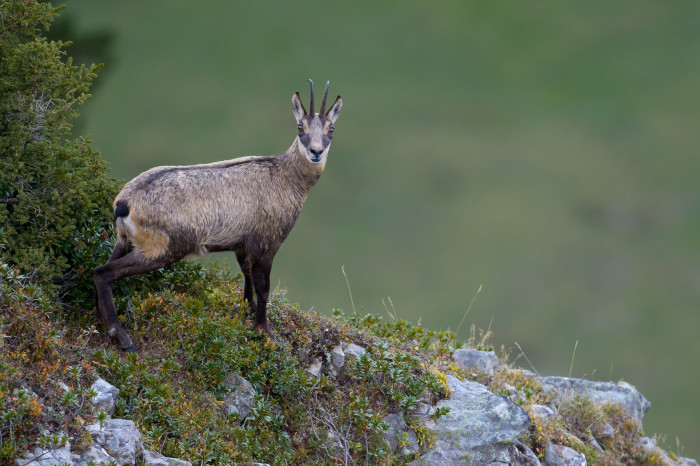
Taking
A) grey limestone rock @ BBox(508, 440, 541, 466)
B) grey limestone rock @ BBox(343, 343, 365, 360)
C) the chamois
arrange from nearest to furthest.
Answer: the chamois → grey limestone rock @ BBox(508, 440, 541, 466) → grey limestone rock @ BBox(343, 343, 365, 360)

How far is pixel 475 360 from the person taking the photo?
11133mm

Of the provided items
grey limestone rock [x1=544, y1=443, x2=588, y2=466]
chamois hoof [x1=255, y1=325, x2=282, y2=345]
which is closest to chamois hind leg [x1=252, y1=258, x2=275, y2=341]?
chamois hoof [x1=255, y1=325, x2=282, y2=345]

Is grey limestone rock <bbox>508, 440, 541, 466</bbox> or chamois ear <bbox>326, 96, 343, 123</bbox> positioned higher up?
chamois ear <bbox>326, 96, 343, 123</bbox>

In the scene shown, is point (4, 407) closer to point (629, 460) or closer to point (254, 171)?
point (254, 171)

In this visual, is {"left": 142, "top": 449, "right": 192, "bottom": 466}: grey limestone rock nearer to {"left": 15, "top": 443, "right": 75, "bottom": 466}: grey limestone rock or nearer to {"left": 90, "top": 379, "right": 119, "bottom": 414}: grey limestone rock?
{"left": 90, "top": 379, "right": 119, "bottom": 414}: grey limestone rock

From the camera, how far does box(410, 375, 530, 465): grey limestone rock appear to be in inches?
337

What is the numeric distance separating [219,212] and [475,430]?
4138mm

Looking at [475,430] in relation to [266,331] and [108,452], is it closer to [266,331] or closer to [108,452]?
[266,331]

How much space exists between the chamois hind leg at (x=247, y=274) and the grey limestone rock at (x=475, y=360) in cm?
344

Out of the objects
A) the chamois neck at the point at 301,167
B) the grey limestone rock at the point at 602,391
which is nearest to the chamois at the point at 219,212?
the chamois neck at the point at 301,167

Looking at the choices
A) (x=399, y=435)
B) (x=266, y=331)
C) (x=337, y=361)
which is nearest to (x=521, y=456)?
(x=399, y=435)

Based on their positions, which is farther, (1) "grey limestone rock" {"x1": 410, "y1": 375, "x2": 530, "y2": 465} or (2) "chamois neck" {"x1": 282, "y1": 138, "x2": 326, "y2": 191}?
(2) "chamois neck" {"x1": 282, "y1": 138, "x2": 326, "y2": 191}

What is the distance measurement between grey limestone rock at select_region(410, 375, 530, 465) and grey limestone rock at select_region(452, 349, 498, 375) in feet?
6.13

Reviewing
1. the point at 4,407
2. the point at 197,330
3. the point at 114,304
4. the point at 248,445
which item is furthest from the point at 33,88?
the point at 248,445
